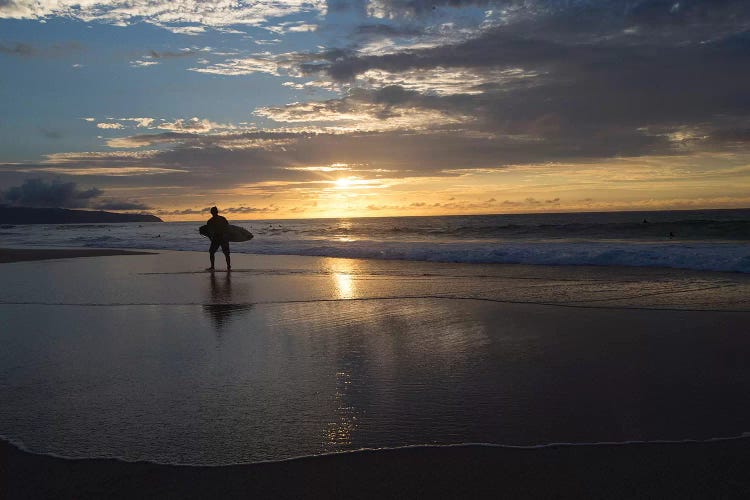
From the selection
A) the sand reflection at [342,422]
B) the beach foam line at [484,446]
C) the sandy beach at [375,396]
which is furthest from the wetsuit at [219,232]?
the beach foam line at [484,446]

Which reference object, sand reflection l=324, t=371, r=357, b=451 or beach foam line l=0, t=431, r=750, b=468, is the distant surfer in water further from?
beach foam line l=0, t=431, r=750, b=468

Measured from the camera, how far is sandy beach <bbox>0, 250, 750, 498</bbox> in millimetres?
3342

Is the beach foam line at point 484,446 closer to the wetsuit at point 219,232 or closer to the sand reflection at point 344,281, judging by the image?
the sand reflection at point 344,281

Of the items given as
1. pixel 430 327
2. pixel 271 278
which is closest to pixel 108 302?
pixel 271 278

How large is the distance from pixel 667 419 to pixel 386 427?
2069 mm

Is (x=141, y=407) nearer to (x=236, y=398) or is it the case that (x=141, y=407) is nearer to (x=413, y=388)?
(x=236, y=398)

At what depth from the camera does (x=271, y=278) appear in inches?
595

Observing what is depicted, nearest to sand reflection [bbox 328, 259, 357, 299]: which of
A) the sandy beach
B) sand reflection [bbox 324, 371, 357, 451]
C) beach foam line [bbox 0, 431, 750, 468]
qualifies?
the sandy beach

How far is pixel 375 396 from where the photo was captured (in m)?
4.81

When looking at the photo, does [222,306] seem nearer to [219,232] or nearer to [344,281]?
[344,281]

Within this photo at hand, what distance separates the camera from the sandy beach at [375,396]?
11.0ft

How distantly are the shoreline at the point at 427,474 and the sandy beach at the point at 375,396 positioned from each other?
1 centimetres

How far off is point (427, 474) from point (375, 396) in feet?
4.87

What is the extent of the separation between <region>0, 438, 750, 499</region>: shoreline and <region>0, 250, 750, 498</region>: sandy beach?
13 mm
